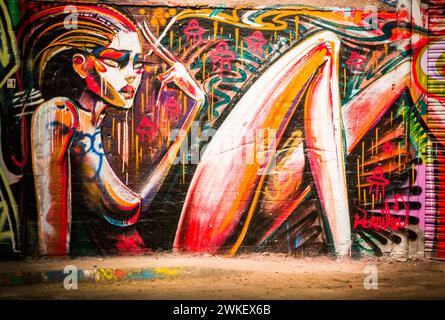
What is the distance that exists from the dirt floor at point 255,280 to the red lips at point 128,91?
2245 millimetres

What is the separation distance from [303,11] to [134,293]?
14.6ft

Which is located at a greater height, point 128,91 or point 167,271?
point 128,91

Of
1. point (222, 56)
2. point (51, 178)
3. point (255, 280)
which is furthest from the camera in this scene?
point (222, 56)

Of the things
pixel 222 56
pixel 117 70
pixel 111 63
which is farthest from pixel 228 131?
pixel 111 63

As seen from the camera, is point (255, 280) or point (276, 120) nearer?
point (255, 280)

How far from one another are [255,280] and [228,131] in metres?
2.10

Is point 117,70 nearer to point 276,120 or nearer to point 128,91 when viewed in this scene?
point 128,91

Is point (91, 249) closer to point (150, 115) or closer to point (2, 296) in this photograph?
point (2, 296)

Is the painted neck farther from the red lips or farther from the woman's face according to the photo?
the red lips

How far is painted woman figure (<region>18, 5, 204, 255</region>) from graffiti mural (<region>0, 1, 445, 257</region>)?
0.06 feet

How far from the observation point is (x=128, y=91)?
Result: 7.98m

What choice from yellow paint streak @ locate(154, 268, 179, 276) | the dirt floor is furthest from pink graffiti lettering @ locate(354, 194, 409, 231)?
yellow paint streak @ locate(154, 268, 179, 276)

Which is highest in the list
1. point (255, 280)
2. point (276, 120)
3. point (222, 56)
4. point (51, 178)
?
point (222, 56)

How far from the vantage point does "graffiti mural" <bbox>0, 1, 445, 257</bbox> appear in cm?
789
